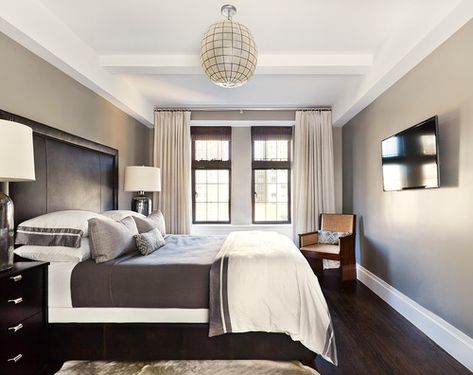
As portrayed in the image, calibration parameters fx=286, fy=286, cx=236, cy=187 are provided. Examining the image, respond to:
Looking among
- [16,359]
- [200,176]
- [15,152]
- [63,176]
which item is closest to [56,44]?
[63,176]

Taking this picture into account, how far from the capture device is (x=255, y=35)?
8.65 feet

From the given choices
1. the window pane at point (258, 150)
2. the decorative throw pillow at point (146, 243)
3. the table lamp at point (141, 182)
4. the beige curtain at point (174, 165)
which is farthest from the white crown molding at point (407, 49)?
the table lamp at point (141, 182)

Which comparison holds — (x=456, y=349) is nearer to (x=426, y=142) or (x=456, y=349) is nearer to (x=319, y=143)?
(x=426, y=142)

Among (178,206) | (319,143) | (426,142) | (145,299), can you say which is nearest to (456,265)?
(426,142)

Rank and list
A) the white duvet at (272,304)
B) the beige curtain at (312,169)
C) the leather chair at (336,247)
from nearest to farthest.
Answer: the white duvet at (272,304) < the leather chair at (336,247) < the beige curtain at (312,169)

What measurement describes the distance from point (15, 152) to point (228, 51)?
143cm

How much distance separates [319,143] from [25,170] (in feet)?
13.0

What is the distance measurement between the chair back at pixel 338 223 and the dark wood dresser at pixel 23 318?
3565mm

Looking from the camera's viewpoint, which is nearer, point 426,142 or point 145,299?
point 145,299

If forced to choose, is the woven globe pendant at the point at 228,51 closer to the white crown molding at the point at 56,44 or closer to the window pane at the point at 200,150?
the white crown molding at the point at 56,44

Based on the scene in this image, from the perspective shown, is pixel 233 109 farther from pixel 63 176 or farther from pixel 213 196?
pixel 63 176

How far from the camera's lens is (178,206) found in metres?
4.59

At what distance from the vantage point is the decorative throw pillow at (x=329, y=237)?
4176 millimetres

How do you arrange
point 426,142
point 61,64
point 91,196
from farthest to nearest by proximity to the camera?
point 91,196 → point 61,64 → point 426,142
